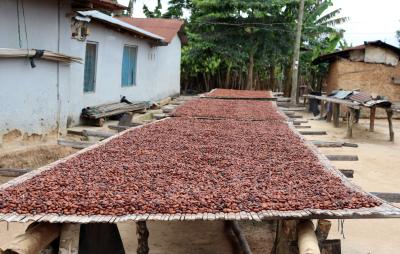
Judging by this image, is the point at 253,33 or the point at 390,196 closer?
the point at 390,196

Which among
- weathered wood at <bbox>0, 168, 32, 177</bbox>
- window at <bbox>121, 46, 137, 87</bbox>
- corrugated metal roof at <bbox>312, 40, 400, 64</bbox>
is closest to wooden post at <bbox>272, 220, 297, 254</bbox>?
weathered wood at <bbox>0, 168, 32, 177</bbox>

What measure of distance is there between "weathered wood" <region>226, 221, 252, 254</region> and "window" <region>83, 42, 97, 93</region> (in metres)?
7.26

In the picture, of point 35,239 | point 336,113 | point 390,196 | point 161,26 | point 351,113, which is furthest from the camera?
point 161,26

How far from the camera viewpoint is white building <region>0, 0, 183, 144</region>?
734cm

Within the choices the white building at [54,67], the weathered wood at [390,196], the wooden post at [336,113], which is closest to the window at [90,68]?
the white building at [54,67]

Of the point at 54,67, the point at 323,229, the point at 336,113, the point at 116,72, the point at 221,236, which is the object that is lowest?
the point at 221,236

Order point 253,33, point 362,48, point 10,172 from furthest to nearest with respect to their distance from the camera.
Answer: point 253,33, point 362,48, point 10,172

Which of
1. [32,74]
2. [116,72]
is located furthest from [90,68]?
[32,74]

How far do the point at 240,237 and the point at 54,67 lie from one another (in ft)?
15.9

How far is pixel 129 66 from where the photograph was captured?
14828mm

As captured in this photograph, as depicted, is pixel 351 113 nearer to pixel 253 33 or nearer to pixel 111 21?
pixel 111 21

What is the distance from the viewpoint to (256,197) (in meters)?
3.28

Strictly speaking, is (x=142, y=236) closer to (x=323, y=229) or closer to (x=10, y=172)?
(x=323, y=229)

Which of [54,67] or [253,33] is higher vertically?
[253,33]
